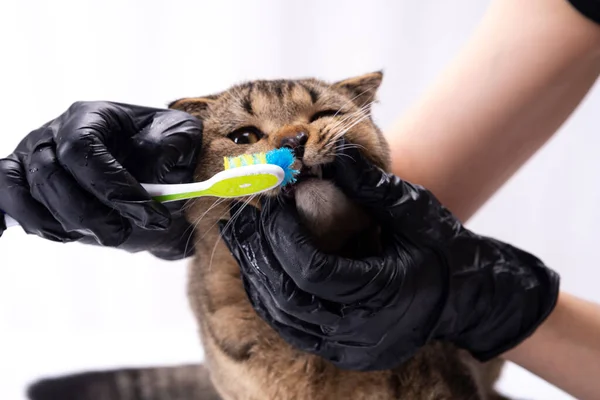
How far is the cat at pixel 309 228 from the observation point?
2.97 feet

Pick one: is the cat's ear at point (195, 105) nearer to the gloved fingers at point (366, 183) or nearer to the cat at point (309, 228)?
the cat at point (309, 228)

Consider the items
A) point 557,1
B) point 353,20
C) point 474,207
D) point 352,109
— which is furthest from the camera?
point 353,20

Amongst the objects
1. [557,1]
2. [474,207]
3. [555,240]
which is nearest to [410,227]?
Answer: [474,207]

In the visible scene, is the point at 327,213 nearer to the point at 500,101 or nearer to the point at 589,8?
the point at 500,101

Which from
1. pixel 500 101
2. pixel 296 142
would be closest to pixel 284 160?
pixel 296 142

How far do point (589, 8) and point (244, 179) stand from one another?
0.82 m

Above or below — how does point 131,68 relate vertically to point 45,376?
above

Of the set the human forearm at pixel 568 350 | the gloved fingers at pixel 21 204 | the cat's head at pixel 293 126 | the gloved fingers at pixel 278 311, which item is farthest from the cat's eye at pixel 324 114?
the human forearm at pixel 568 350

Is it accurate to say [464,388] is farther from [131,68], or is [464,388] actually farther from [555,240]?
[555,240]

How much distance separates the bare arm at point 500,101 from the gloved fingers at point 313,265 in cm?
42

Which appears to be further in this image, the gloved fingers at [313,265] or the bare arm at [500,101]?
the bare arm at [500,101]

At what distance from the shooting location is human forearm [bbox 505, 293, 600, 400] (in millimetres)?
1111

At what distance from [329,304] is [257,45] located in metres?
1.06

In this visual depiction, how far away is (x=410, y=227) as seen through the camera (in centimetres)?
95
